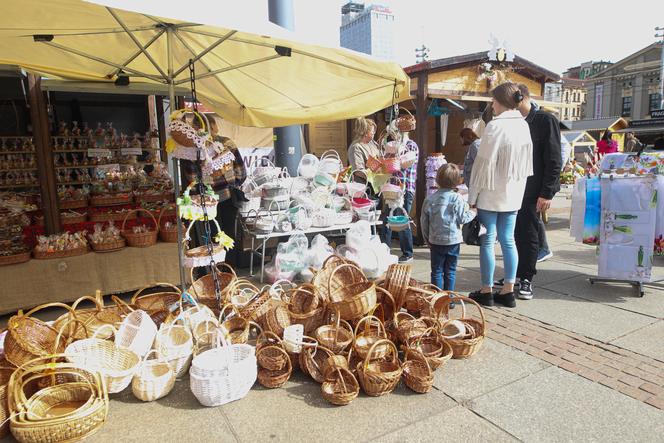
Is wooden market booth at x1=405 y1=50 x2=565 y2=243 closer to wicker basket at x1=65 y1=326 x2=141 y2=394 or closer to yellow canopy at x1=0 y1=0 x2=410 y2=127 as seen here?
yellow canopy at x1=0 y1=0 x2=410 y2=127

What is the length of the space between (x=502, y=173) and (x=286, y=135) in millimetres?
3708

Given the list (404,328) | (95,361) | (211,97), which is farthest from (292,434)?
(211,97)

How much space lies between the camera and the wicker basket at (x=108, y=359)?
264 cm

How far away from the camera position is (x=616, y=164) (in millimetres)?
5484

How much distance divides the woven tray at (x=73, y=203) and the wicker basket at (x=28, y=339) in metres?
2.31

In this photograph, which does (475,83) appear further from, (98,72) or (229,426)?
(229,426)

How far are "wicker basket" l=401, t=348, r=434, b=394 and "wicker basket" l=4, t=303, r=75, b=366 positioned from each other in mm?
2152

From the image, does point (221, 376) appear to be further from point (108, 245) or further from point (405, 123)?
point (405, 123)

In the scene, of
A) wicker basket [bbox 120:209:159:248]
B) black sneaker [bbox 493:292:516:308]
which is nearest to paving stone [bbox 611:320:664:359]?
black sneaker [bbox 493:292:516:308]

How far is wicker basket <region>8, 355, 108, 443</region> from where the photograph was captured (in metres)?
2.19

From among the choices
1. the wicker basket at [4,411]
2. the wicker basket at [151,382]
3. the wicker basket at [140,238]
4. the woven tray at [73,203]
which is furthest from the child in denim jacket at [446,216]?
the woven tray at [73,203]

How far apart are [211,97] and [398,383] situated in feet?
12.4

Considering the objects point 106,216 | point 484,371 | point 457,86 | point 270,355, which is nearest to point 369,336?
point 270,355

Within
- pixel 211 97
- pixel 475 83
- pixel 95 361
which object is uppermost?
pixel 475 83
